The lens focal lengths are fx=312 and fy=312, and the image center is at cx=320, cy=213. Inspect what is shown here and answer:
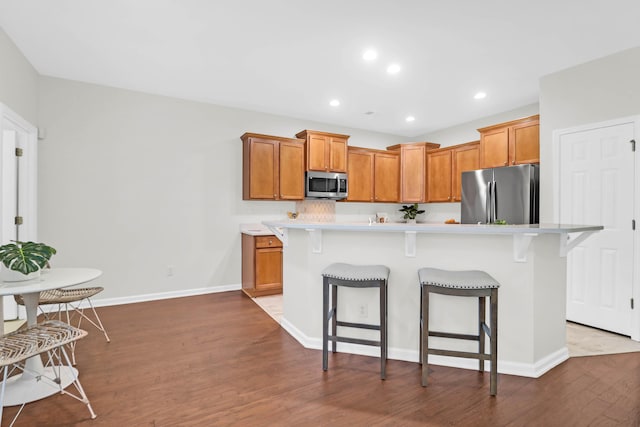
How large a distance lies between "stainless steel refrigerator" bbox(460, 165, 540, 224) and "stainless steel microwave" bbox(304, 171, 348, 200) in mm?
1936

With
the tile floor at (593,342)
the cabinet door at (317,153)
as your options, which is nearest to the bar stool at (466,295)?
the tile floor at (593,342)

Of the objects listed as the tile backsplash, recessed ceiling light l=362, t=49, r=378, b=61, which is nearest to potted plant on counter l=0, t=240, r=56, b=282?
recessed ceiling light l=362, t=49, r=378, b=61

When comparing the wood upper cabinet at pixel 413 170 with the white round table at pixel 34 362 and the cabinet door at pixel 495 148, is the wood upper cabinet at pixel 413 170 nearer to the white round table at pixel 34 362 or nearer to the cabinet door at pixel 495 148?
the cabinet door at pixel 495 148

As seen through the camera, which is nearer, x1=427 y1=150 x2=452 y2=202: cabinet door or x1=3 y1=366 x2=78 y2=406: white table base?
x1=3 y1=366 x2=78 y2=406: white table base

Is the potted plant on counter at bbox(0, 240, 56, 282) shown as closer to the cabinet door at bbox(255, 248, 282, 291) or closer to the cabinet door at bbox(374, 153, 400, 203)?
the cabinet door at bbox(255, 248, 282, 291)

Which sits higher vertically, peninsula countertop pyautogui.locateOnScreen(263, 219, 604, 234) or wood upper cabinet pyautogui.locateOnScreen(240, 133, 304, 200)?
wood upper cabinet pyautogui.locateOnScreen(240, 133, 304, 200)

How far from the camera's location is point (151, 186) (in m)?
4.28

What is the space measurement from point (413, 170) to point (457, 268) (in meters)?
3.92

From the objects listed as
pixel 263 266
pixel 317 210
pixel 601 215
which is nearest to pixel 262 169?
pixel 317 210

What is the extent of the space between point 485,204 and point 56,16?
5.01 m

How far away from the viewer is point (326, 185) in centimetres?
532

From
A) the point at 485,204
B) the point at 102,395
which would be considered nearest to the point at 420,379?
the point at 102,395

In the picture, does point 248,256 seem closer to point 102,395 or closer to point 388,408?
point 102,395

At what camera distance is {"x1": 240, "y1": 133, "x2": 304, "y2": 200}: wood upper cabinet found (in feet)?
15.4
